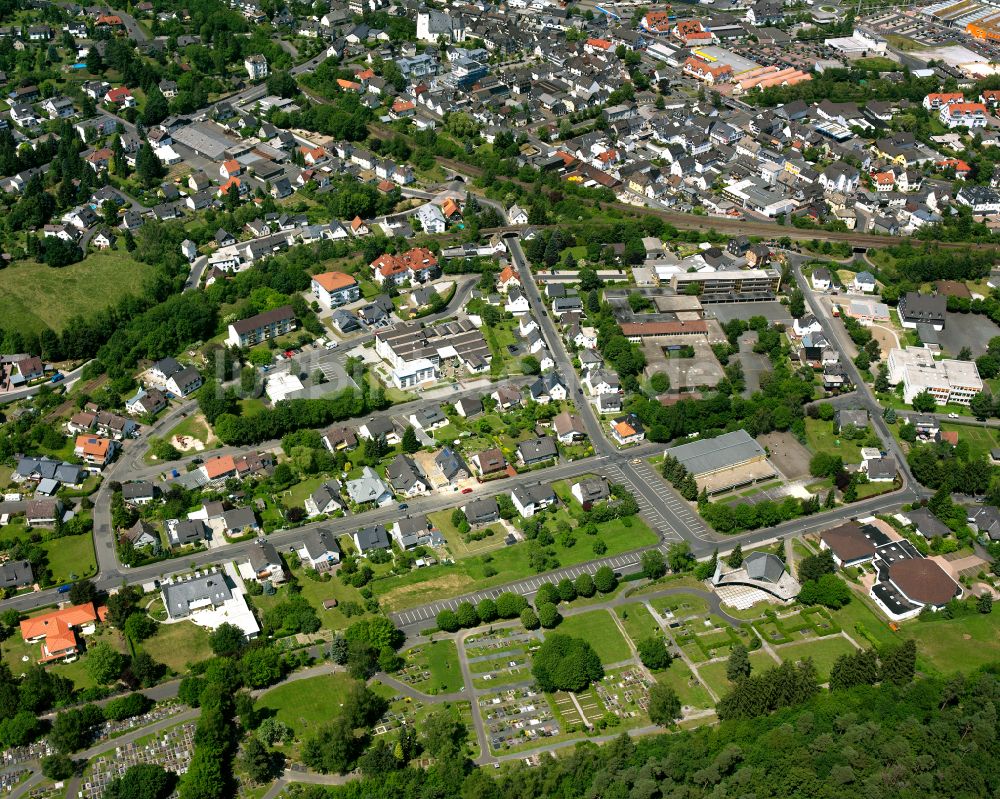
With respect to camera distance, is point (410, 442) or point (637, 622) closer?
point (637, 622)

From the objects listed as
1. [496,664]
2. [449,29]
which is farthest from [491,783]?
[449,29]

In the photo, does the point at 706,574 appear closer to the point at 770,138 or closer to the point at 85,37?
the point at 770,138

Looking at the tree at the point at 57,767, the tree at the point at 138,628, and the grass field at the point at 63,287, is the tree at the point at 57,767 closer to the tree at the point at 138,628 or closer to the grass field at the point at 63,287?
the tree at the point at 138,628

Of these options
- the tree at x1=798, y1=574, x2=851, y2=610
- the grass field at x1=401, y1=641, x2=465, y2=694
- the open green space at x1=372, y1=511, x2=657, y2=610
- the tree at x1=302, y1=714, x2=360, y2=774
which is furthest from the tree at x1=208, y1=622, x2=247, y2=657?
the tree at x1=798, y1=574, x2=851, y2=610

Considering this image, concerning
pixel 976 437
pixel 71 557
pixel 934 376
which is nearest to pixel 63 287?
pixel 71 557

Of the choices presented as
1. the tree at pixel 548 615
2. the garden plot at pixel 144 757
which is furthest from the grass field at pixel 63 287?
the tree at pixel 548 615

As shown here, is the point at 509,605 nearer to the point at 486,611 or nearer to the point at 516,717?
the point at 486,611
